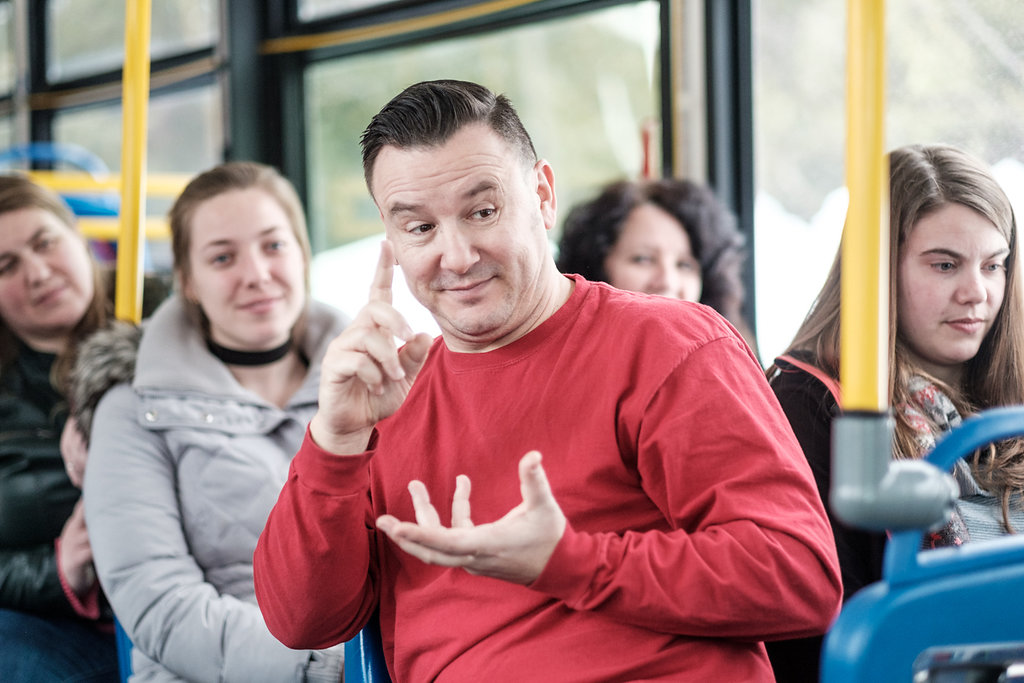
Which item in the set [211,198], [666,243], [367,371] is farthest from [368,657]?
[666,243]

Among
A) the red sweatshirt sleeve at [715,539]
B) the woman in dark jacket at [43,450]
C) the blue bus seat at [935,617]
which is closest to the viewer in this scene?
→ the blue bus seat at [935,617]

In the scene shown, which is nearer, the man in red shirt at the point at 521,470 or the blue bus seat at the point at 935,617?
the blue bus seat at the point at 935,617

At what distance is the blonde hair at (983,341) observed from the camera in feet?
4.56

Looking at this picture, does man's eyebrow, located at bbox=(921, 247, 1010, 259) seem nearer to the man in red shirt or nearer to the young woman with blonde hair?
the man in red shirt

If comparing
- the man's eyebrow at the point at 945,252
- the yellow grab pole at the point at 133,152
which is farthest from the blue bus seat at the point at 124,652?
the man's eyebrow at the point at 945,252

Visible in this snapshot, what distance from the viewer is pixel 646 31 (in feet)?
9.39

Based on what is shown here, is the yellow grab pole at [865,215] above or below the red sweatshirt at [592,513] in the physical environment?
above

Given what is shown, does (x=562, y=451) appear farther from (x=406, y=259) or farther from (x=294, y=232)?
(x=294, y=232)

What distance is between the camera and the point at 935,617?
2.71ft

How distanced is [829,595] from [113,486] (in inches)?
49.3

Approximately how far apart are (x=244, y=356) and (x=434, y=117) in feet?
3.19

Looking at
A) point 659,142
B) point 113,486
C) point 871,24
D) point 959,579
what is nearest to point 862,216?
point 871,24

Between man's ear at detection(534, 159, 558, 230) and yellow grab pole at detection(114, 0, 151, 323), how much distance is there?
103 cm

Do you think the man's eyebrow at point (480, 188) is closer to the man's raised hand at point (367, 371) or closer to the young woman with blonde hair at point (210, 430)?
the man's raised hand at point (367, 371)
